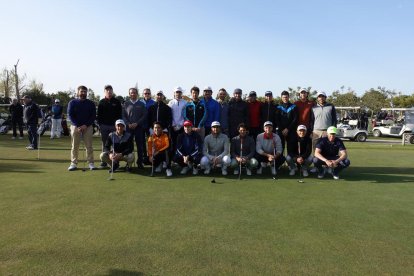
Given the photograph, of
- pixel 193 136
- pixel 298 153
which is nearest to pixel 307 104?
pixel 298 153

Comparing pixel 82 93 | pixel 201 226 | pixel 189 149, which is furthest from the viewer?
pixel 82 93

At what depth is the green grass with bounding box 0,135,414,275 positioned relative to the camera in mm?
3652

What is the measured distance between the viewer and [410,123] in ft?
83.6

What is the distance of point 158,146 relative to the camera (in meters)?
8.89

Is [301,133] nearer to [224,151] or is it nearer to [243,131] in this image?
[243,131]

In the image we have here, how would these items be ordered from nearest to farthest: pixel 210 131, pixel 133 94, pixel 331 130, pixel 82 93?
pixel 331 130, pixel 82 93, pixel 133 94, pixel 210 131

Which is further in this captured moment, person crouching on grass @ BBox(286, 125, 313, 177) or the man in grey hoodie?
person crouching on grass @ BBox(286, 125, 313, 177)

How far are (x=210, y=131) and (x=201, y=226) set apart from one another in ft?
15.8

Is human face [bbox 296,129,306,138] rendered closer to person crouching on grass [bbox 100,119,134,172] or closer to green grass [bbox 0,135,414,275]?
green grass [bbox 0,135,414,275]

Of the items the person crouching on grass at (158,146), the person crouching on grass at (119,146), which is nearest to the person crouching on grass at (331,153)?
the person crouching on grass at (158,146)

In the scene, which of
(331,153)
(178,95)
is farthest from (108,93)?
(331,153)

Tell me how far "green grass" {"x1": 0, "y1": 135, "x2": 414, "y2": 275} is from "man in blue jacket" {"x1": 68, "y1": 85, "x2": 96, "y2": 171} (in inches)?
46.5

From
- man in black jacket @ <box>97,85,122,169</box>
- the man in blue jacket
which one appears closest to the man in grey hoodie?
man in black jacket @ <box>97,85,122,169</box>

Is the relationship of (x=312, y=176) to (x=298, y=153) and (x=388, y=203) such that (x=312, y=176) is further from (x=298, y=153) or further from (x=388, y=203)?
(x=388, y=203)
